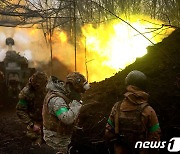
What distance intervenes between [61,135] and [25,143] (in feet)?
11.6

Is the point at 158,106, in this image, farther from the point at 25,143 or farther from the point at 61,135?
the point at 25,143

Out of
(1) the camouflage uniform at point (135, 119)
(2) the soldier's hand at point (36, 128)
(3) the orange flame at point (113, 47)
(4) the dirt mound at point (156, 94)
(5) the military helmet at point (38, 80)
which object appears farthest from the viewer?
(3) the orange flame at point (113, 47)

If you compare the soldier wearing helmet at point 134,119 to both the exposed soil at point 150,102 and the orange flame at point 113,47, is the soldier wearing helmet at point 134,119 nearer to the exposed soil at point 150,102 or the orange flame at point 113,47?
the exposed soil at point 150,102

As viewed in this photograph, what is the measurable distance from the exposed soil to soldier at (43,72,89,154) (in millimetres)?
434

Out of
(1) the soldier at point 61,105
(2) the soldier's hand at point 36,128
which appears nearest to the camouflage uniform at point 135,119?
(1) the soldier at point 61,105

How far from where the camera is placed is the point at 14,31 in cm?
2755

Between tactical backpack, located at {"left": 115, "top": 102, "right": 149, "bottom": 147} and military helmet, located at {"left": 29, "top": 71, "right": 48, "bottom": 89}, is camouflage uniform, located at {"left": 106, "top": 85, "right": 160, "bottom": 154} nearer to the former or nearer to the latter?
tactical backpack, located at {"left": 115, "top": 102, "right": 149, "bottom": 147}

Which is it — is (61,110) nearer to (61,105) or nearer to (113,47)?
(61,105)

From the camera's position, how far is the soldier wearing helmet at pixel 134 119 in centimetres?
355

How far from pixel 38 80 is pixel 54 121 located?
2314 mm

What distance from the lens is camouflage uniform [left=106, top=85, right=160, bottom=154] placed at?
3.54 metres

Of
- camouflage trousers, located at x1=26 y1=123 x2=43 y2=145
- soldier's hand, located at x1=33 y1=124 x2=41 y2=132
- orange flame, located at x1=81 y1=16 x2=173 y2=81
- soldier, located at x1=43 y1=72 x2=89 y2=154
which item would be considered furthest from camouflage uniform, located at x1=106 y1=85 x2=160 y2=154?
orange flame, located at x1=81 y1=16 x2=173 y2=81

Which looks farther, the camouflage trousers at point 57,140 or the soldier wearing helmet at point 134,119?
the camouflage trousers at point 57,140

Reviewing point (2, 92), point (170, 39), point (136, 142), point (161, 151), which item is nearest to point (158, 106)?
point (161, 151)
